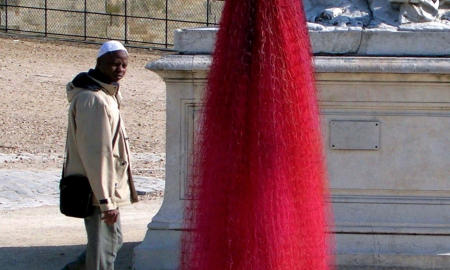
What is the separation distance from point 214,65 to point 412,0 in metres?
2.78

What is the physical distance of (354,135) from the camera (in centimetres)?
590

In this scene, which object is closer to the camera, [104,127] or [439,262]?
[104,127]

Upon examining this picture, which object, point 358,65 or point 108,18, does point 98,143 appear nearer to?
point 358,65

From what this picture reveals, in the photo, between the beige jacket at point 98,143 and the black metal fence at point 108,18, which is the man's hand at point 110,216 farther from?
the black metal fence at point 108,18

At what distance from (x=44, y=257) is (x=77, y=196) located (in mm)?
1818

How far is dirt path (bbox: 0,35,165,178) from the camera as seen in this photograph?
13039 millimetres

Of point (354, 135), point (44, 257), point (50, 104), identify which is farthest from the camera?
point (50, 104)

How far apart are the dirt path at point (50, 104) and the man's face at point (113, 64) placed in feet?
21.1

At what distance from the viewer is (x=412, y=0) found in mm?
6129

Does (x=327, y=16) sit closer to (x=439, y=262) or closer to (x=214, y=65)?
(x=439, y=262)

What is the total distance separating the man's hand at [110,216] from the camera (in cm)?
480

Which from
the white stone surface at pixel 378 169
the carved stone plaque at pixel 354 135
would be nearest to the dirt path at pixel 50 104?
the white stone surface at pixel 378 169

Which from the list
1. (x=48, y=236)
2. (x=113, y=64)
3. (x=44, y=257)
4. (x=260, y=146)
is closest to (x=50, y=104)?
(x=48, y=236)

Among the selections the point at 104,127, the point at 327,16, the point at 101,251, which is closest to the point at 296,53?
the point at 104,127
